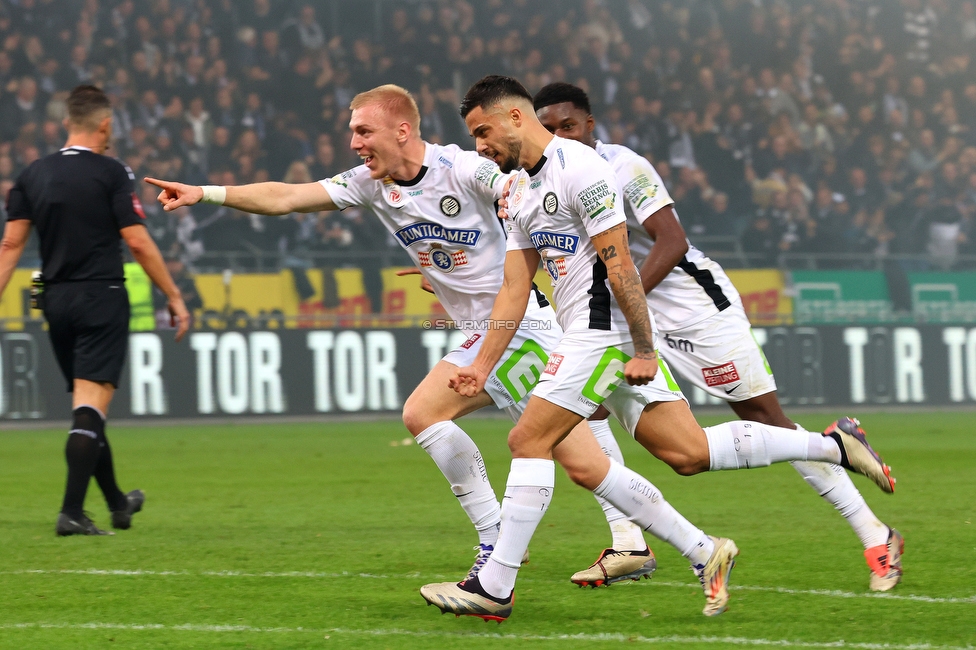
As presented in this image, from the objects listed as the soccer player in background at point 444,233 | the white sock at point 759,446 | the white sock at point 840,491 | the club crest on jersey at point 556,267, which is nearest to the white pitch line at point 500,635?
the white sock at point 759,446

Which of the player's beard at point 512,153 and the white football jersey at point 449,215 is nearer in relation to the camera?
the player's beard at point 512,153

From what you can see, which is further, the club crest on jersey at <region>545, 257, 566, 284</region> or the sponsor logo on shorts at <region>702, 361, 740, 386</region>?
the sponsor logo on shorts at <region>702, 361, 740, 386</region>

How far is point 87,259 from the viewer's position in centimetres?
650

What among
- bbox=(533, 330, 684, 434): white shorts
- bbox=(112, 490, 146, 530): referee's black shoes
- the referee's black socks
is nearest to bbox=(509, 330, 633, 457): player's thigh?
bbox=(533, 330, 684, 434): white shorts

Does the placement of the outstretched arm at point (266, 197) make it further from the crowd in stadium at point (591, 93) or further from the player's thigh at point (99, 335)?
the crowd in stadium at point (591, 93)

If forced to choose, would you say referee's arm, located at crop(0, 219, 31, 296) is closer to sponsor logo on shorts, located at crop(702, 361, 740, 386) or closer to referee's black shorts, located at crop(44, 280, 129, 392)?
referee's black shorts, located at crop(44, 280, 129, 392)

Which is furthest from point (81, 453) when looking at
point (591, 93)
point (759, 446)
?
point (591, 93)

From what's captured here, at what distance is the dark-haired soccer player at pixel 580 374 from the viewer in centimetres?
423

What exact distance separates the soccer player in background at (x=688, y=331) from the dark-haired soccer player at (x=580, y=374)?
1.21ft

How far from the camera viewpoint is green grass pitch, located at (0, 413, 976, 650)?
4094 millimetres

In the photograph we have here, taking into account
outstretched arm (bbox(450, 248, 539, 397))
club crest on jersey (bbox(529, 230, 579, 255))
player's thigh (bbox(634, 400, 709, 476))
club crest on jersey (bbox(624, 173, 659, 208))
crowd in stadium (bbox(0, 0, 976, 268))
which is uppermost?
crowd in stadium (bbox(0, 0, 976, 268))

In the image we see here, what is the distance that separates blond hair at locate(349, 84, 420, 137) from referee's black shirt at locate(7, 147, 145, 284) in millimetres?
1844

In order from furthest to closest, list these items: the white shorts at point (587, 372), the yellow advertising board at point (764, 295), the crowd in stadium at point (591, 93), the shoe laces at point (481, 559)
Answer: the crowd in stadium at point (591, 93)
the yellow advertising board at point (764, 295)
the shoe laces at point (481, 559)
the white shorts at point (587, 372)

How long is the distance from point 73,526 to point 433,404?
90.2 inches
